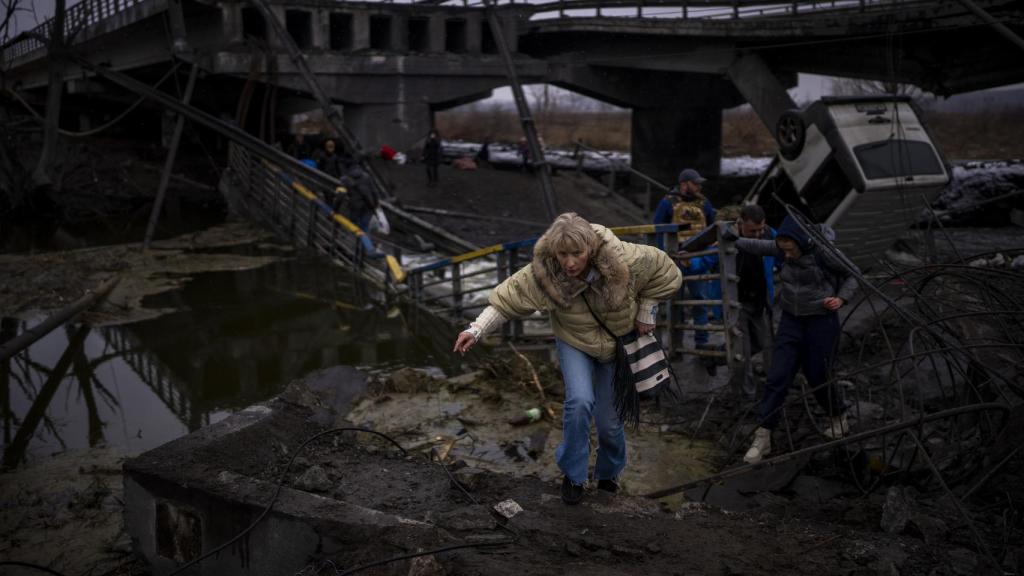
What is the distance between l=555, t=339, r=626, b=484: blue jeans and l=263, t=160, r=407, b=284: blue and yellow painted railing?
821cm

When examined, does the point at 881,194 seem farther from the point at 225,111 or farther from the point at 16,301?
the point at 225,111

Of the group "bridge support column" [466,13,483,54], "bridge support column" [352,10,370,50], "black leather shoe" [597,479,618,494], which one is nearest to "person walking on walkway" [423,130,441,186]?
"bridge support column" [352,10,370,50]

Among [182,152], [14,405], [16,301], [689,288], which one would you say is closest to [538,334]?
[689,288]

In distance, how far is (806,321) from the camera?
5836 mm

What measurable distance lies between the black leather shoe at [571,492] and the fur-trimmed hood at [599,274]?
99 cm

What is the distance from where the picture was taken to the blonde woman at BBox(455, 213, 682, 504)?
425 centimetres

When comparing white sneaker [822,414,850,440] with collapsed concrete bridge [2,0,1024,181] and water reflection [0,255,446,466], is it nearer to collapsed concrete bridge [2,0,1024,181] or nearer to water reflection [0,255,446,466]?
water reflection [0,255,446,466]

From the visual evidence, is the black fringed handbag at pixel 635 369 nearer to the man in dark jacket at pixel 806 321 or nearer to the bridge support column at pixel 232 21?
the man in dark jacket at pixel 806 321

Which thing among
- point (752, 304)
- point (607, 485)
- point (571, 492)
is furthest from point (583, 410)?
point (752, 304)

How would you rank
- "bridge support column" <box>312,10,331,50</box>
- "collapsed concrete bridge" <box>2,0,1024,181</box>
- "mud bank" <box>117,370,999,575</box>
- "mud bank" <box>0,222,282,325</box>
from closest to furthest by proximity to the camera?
"mud bank" <box>117,370,999,575</box> < "mud bank" <box>0,222,282,325</box> < "collapsed concrete bridge" <box>2,0,1024,181</box> < "bridge support column" <box>312,10,331,50</box>

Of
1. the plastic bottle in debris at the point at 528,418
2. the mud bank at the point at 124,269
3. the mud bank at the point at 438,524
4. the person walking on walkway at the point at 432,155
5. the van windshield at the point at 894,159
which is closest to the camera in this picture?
the mud bank at the point at 438,524

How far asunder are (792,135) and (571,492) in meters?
10.3

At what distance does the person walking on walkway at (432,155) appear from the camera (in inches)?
985

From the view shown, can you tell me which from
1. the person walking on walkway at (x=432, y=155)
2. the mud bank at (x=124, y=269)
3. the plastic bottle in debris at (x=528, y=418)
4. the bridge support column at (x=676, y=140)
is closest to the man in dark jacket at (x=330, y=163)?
the mud bank at (x=124, y=269)
